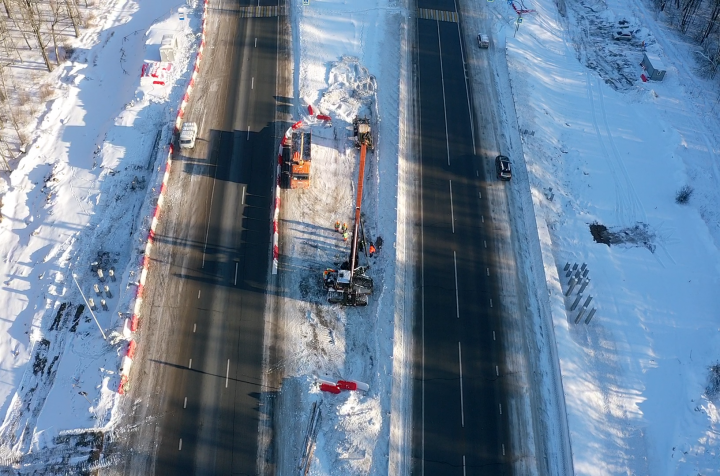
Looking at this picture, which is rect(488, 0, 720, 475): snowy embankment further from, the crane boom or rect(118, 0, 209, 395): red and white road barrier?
rect(118, 0, 209, 395): red and white road barrier

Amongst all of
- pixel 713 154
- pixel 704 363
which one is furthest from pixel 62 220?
pixel 713 154

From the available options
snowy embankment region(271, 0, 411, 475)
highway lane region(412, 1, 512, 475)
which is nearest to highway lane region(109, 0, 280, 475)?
snowy embankment region(271, 0, 411, 475)

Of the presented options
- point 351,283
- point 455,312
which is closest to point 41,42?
point 351,283

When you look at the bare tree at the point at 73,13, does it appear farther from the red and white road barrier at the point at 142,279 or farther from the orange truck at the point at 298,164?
the orange truck at the point at 298,164

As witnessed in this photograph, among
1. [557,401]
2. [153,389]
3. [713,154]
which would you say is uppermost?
[713,154]

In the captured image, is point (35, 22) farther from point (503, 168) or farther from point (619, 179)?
point (619, 179)

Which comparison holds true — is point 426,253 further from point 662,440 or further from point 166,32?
point 166,32
